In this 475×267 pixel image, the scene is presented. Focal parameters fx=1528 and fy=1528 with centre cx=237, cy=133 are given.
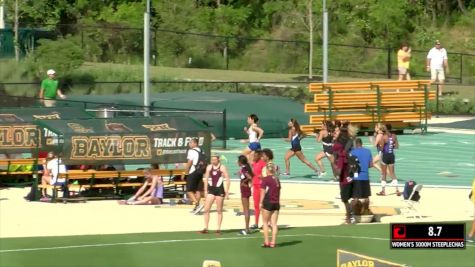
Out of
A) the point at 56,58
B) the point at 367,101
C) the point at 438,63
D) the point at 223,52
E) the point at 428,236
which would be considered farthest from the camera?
the point at 223,52

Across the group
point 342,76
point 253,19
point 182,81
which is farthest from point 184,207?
point 253,19

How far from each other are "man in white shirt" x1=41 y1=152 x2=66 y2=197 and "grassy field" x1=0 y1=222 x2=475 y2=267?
518 cm

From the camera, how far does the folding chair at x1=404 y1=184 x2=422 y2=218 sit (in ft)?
97.8

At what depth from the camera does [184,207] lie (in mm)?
32312

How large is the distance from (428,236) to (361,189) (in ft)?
12.7

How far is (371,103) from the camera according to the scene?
150ft

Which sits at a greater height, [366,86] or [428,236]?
[366,86]

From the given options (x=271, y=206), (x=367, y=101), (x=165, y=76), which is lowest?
(x=271, y=206)

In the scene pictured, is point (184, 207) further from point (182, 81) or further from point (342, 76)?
point (342, 76)

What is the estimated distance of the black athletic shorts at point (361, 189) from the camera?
29.1m

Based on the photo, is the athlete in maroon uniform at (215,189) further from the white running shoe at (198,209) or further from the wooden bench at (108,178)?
the wooden bench at (108,178)

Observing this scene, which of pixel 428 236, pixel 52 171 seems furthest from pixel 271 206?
pixel 52 171

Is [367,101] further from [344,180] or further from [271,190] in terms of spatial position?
[271,190]

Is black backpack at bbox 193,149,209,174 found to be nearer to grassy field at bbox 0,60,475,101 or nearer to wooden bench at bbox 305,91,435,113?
wooden bench at bbox 305,91,435,113
